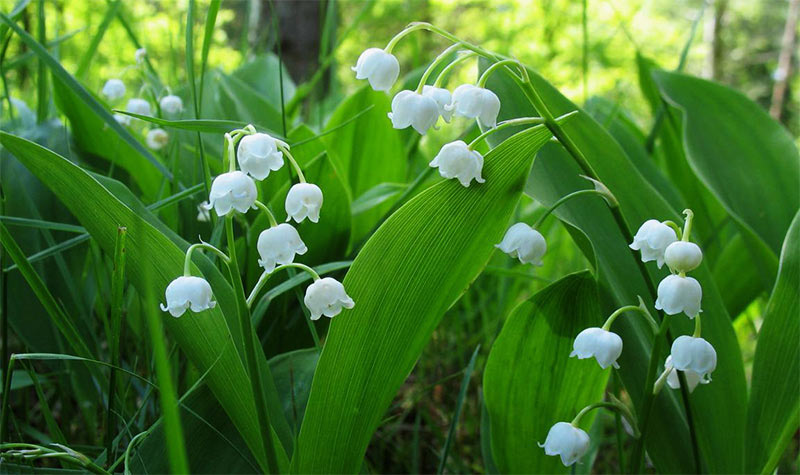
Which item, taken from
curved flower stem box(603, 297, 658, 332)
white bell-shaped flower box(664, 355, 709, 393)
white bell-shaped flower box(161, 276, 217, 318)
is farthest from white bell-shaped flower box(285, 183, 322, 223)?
white bell-shaped flower box(664, 355, 709, 393)

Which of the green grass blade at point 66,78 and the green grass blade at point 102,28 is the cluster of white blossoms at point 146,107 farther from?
the green grass blade at point 66,78

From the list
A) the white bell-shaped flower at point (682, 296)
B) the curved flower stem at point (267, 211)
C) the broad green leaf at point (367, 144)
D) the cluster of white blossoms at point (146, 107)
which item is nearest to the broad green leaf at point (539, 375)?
the white bell-shaped flower at point (682, 296)

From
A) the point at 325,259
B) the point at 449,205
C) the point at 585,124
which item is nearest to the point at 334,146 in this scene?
the point at 325,259

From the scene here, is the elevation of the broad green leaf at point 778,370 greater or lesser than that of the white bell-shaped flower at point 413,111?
lesser

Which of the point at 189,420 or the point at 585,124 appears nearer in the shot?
the point at 189,420

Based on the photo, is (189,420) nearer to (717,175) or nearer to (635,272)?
(635,272)
